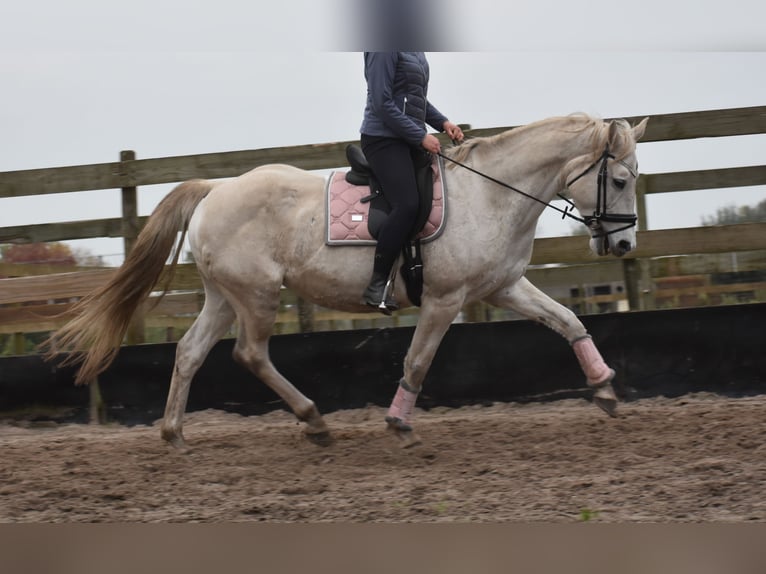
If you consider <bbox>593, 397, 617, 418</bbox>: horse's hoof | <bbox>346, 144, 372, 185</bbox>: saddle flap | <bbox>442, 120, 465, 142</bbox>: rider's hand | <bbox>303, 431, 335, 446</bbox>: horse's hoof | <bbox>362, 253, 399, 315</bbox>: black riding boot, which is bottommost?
<bbox>303, 431, 335, 446</bbox>: horse's hoof

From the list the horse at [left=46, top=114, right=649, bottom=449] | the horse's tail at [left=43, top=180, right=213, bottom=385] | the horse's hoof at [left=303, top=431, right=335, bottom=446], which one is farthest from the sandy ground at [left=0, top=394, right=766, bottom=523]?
the horse's tail at [left=43, top=180, right=213, bottom=385]

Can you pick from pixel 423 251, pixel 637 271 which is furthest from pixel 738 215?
pixel 423 251

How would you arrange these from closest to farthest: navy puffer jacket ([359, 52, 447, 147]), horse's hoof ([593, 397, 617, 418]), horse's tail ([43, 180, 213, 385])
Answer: navy puffer jacket ([359, 52, 447, 147]) < horse's hoof ([593, 397, 617, 418]) < horse's tail ([43, 180, 213, 385])

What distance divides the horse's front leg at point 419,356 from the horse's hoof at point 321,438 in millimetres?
418

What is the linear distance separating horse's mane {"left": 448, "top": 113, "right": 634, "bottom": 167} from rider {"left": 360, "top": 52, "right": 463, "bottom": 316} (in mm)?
276

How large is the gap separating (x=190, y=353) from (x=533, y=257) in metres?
2.38

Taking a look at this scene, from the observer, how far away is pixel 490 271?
4176mm

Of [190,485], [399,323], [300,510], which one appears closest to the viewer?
[300,510]

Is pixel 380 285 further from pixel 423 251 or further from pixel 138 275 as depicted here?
pixel 138 275

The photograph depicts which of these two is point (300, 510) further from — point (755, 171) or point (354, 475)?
point (755, 171)

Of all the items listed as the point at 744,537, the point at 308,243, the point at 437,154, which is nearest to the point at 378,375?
the point at 308,243

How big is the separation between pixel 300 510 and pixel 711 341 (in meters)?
3.35

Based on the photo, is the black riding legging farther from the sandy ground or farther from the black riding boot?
the sandy ground

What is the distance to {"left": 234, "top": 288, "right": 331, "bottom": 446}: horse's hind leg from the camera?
4.42 meters
